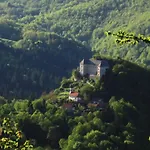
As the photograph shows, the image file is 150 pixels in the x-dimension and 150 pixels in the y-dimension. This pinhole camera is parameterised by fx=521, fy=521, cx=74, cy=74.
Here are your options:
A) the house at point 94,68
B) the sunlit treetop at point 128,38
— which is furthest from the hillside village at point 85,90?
the sunlit treetop at point 128,38

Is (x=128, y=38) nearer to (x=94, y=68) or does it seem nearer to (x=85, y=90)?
(x=85, y=90)

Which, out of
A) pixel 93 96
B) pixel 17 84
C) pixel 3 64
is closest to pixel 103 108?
pixel 93 96

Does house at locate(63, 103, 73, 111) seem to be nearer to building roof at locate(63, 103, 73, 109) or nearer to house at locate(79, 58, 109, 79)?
building roof at locate(63, 103, 73, 109)

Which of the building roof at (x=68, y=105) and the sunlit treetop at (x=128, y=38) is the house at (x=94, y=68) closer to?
the building roof at (x=68, y=105)

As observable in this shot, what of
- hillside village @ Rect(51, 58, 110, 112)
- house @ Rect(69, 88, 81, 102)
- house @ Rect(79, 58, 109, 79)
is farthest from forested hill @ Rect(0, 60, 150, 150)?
house @ Rect(79, 58, 109, 79)

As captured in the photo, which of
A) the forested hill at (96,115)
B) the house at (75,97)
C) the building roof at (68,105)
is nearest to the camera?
the forested hill at (96,115)

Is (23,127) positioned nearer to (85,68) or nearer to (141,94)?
(141,94)

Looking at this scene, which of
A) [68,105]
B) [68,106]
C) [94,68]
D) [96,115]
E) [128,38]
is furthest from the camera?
[94,68]

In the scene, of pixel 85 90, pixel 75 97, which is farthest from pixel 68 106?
pixel 85 90
